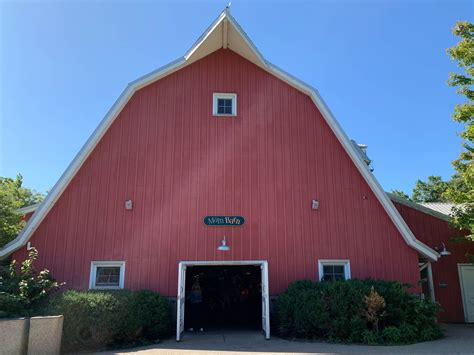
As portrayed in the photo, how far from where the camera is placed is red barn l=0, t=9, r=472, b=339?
9820mm

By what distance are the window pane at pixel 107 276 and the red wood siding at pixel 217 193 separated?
0.32 metres

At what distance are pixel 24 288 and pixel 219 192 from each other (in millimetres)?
4963

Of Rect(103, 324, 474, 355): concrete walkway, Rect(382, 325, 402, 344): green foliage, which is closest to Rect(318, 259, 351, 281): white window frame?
Rect(382, 325, 402, 344): green foliage

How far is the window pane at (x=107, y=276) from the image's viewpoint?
384 inches

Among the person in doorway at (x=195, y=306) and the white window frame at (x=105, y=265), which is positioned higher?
the white window frame at (x=105, y=265)

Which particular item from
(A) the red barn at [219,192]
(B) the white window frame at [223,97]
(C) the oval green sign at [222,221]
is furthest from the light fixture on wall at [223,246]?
(B) the white window frame at [223,97]

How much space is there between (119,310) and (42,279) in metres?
2.03

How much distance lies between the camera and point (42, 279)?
8.69m

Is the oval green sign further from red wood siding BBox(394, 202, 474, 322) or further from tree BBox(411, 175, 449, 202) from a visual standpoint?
tree BBox(411, 175, 449, 202)

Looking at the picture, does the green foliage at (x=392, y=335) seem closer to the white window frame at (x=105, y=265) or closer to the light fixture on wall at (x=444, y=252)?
the light fixture on wall at (x=444, y=252)

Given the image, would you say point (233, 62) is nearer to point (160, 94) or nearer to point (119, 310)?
point (160, 94)

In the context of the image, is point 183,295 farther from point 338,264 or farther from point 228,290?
point 228,290

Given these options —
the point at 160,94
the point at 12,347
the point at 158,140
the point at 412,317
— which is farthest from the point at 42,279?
the point at 412,317

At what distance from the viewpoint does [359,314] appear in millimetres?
8352
